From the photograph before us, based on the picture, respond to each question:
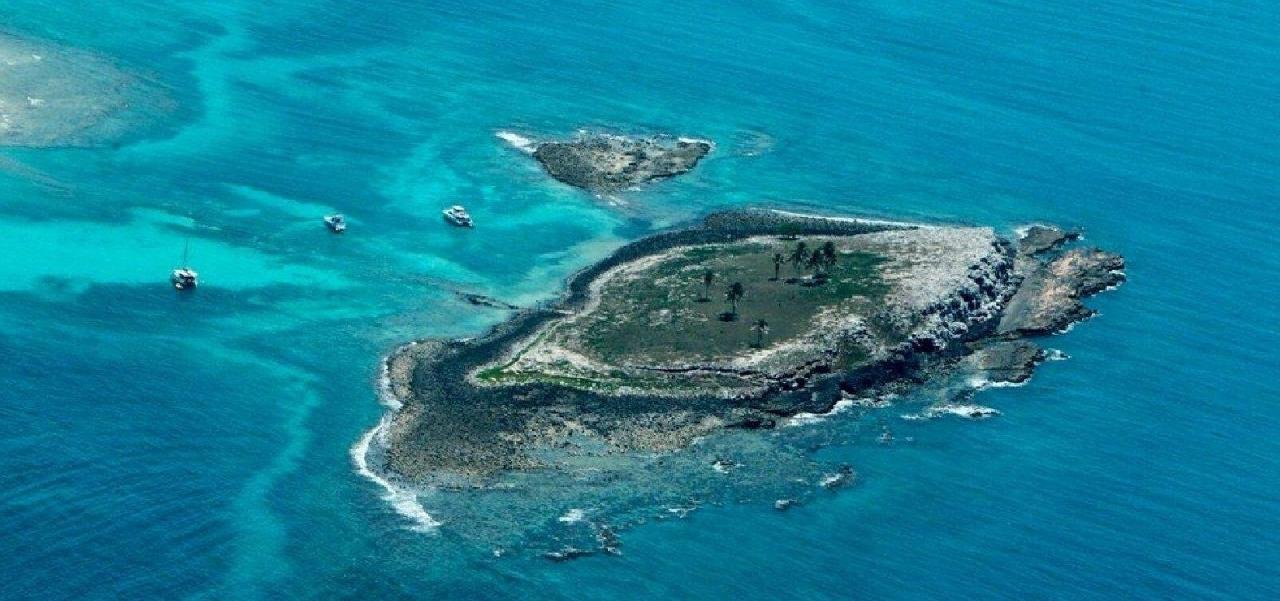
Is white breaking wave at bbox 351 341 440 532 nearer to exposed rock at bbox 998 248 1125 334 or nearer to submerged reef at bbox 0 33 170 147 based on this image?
exposed rock at bbox 998 248 1125 334

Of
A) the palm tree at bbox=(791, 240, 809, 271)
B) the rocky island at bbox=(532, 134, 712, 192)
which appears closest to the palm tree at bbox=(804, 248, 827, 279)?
the palm tree at bbox=(791, 240, 809, 271)

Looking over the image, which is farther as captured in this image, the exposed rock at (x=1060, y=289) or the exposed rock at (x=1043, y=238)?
the exposed rock at (x=1043, y=238)

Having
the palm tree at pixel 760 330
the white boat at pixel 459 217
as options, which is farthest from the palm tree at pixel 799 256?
the white boat at pixel 459 217

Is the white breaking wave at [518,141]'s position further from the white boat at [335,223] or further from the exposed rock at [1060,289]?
the exposed rock at [1060,289]

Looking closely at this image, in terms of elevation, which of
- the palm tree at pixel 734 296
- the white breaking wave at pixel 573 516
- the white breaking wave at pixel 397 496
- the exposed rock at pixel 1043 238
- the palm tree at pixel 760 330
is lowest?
the white breaking wave at pixel 397 496

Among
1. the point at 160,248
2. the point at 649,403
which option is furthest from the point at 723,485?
the point at 160,248

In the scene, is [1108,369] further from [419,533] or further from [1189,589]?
[419,533]
